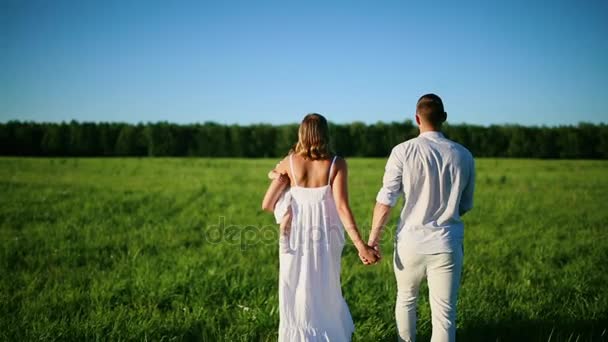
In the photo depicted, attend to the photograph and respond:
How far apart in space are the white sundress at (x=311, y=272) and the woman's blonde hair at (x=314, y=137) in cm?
23

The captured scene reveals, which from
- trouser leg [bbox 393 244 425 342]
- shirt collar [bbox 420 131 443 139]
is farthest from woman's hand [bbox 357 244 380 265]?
shirt collar [bbox 420 131 443 139]

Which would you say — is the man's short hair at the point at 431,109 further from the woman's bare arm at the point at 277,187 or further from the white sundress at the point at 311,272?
the woman's bare arm at the point at 277,187

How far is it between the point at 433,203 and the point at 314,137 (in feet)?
3.60

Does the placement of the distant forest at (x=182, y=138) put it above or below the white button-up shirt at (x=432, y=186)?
above

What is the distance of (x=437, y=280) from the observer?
3256 mm

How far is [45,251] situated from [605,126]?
51.7 m

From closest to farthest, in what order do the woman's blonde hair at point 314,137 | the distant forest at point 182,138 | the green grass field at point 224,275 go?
the woman's blonde hair at point 314,137
the green grass field at point 224,275
the distant forest at point 182,138

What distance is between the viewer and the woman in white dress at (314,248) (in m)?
3.71

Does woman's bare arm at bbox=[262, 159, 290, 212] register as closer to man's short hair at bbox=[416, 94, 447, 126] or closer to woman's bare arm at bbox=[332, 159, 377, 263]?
woman's bare arm at bbox=[332, 159, 377, 263]

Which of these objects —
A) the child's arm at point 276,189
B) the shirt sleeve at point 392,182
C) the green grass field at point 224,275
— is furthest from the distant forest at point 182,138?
the shirt sleeve at point 392,182

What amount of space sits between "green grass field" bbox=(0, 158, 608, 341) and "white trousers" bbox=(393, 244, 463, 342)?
1190mm

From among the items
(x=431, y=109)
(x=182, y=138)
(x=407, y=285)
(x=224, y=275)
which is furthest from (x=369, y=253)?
(x=182, y=138)

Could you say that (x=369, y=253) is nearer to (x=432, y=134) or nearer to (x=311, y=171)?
(x=311, y=171)

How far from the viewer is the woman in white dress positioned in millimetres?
3705
